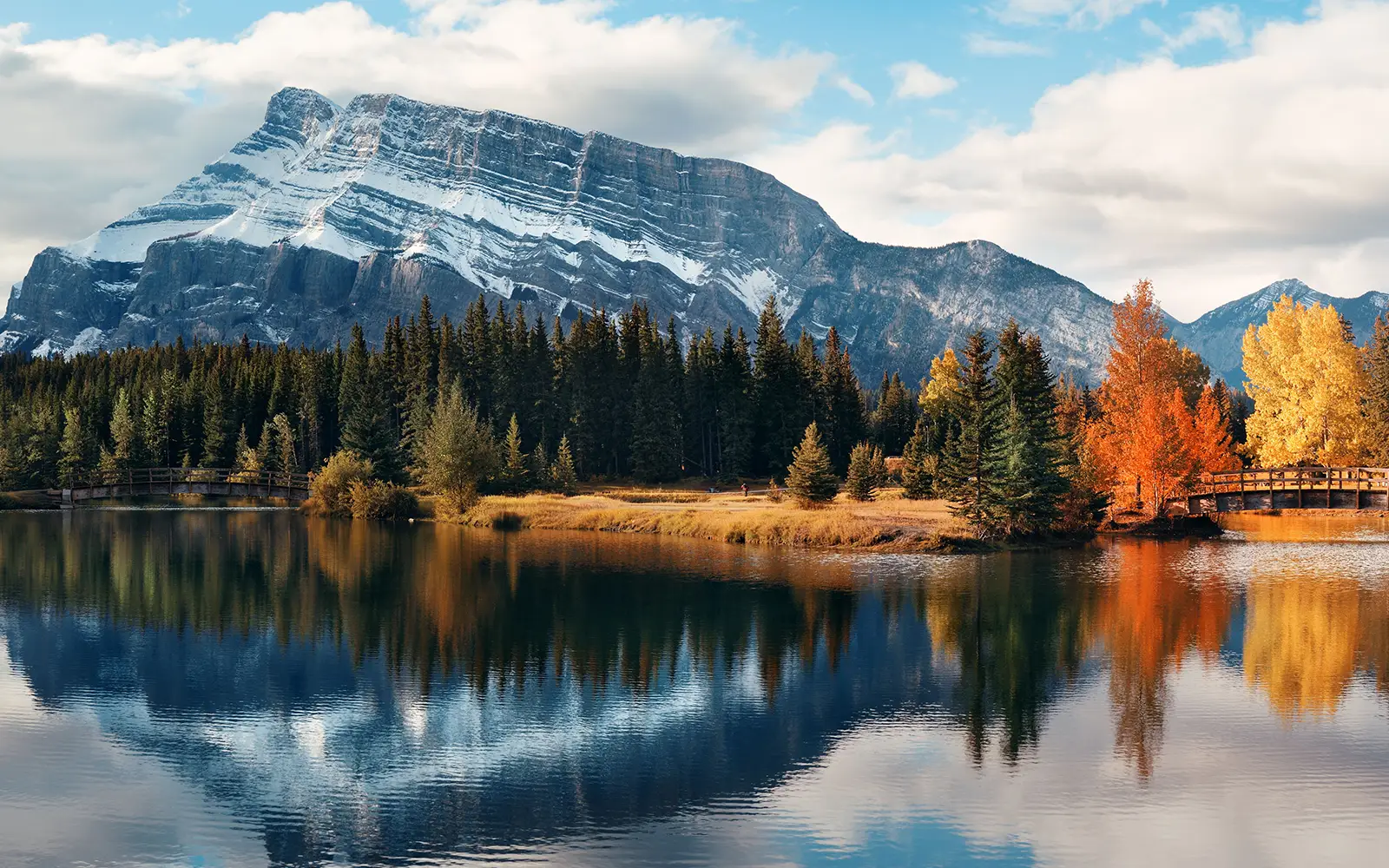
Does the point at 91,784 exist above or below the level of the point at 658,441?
below

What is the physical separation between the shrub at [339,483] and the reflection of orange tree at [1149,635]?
62.9m

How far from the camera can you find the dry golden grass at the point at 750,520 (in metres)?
69.0

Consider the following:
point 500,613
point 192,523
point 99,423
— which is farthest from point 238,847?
point 99,423

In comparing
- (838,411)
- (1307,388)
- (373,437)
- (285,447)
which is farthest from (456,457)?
(1307,388)

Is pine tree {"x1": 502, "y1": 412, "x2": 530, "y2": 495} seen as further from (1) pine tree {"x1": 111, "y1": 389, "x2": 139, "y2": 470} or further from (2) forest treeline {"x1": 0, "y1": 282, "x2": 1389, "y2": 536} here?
(1) pine tree {"x1": 111, "y1": 389, "x2": 139, "y2": 470}

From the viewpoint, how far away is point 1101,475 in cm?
7744

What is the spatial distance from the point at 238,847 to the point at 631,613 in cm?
2607

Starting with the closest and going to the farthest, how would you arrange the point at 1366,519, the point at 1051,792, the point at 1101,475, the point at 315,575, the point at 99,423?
the point at 1051,792 < the point at 315,575 < the point at 1101,475 < the point at 1366,519 < the point at 99,423

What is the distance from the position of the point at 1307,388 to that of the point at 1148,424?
30.6 metres

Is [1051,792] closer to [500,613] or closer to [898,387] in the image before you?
[500,613]

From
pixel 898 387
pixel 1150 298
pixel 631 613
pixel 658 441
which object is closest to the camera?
pixel 631 613

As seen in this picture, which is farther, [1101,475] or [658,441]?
[658,441]

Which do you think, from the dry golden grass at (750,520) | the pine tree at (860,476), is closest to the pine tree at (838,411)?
the dry golden grass at (750,520)

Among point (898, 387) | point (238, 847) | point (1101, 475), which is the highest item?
point (898, 387)
